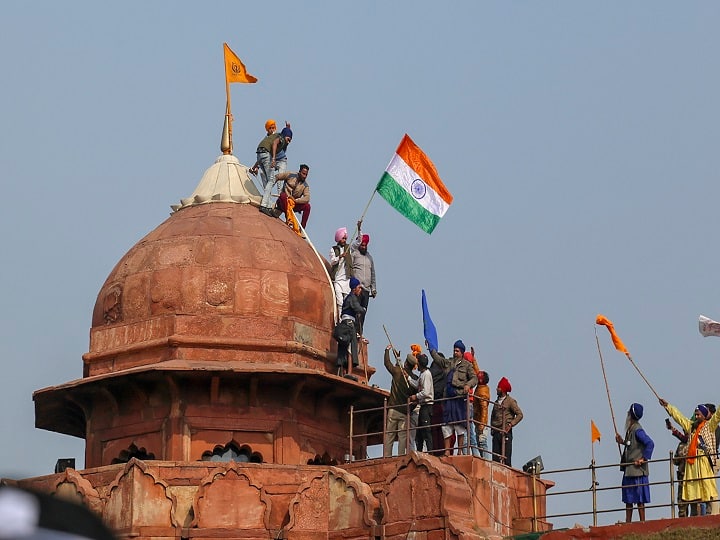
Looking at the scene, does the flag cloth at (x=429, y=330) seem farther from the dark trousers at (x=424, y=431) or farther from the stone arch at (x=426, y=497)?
the stone arch at (x=426, y=497)

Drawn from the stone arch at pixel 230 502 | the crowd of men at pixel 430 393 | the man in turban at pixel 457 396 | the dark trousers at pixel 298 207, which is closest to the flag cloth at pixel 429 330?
the crowd of men at pixel 430 393

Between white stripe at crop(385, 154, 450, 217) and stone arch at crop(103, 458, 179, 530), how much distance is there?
6.99 m

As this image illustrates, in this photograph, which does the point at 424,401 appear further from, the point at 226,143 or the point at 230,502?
the point at 226,143

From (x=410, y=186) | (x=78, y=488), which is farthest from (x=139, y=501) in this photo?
(x=410, y=186)

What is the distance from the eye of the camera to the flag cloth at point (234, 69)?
24.6m

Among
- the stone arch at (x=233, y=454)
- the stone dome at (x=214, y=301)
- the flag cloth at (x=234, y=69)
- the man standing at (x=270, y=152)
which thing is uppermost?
the flag cloth at (x=234, y=69)

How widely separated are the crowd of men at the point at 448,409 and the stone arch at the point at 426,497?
89 cm

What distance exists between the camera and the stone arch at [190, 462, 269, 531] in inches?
733

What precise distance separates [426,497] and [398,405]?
2375 mm

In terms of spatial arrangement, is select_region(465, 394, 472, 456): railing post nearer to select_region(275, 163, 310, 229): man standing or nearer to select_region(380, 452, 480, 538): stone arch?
select_region(380, 452, 480, 538): stone arch

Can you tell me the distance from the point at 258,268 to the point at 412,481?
4928mm

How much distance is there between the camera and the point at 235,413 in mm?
20391

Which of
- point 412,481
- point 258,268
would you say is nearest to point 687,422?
point 412,481

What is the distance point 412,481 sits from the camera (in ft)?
59.2
